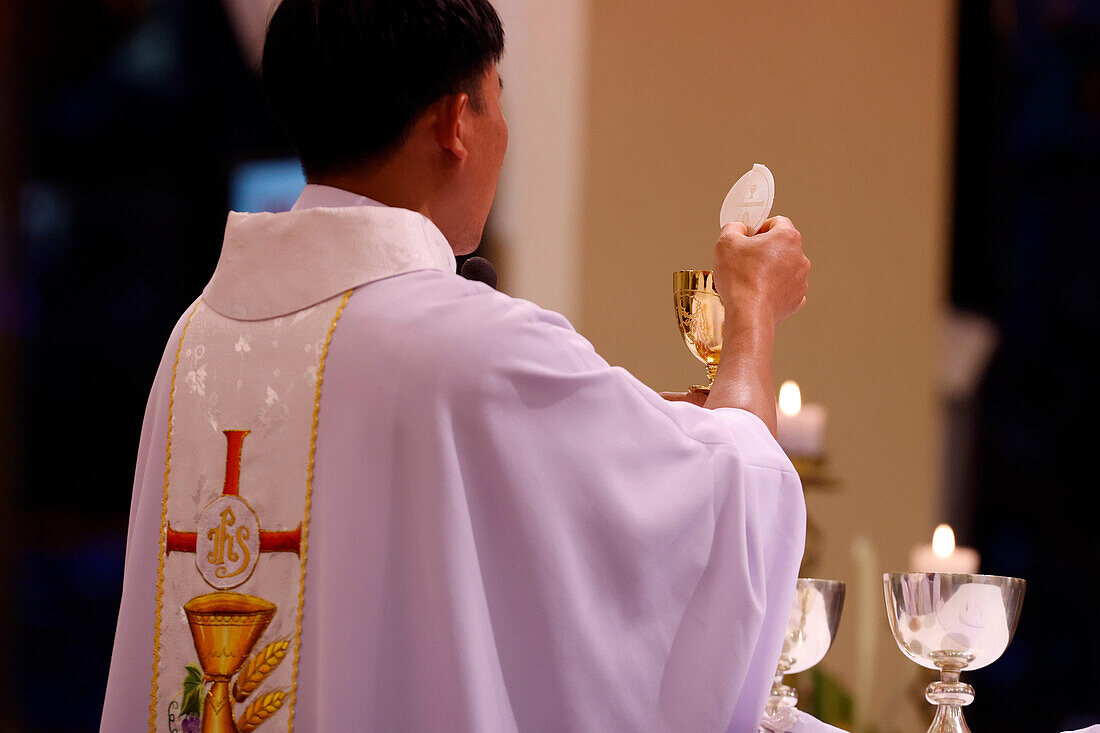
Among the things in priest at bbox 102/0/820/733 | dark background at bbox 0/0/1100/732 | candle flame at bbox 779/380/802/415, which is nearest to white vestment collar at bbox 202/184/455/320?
priest at bbox 102/0/820/733

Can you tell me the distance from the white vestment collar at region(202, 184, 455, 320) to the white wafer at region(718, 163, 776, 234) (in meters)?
0.35

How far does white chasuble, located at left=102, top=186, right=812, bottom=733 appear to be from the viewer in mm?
1130

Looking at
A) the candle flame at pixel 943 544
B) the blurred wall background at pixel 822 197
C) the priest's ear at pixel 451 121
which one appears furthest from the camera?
the blurred wall background at pixel 822 197

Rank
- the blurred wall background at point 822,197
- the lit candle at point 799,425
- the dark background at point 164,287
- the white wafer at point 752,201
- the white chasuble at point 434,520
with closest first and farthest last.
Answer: the white chasuble at point 434,520 → the white wafer at point 752,201 → the lit candle at point 799,425 → the blurred wall background at point 822,197 → the dark background at point 164,287

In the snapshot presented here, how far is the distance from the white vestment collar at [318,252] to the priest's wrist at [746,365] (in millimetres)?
298

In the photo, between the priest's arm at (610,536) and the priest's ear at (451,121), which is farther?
the priest's ear at (451,121)

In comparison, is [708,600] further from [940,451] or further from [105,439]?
[105,439]

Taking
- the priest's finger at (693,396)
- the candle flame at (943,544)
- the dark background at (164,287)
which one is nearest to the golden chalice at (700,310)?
the priest's finger at (693,396)

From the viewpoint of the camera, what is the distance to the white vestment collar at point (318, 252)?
1.22 m

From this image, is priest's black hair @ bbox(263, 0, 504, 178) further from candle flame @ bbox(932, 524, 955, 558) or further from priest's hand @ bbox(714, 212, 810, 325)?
candle flame @ bbox(932, 524, 955, 558)

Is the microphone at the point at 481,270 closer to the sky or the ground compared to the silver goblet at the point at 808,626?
closer to the sky

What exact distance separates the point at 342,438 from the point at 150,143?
294 cm

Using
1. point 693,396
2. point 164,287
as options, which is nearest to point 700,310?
point 693,396

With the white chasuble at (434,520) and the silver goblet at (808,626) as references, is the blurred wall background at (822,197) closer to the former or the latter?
the silver goblet at (808,626)
